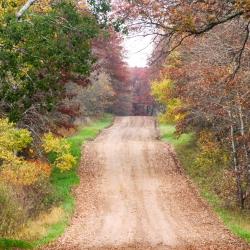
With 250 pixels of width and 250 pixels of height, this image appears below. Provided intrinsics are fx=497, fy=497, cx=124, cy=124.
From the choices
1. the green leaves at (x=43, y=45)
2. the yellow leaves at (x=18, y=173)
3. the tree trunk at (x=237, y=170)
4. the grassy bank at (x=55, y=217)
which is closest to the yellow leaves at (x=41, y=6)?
the green leaves at (x=43, y=45)

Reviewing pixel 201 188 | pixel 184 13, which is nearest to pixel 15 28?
pixel 184 13

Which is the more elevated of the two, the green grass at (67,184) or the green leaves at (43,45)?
the green leaves at (43,45)

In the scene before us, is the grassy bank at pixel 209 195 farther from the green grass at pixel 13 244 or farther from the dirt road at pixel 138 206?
the green grass at pixel 13 244

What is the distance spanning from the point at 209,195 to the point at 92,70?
8686 millimetres

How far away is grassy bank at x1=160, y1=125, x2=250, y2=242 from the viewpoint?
18.8 m

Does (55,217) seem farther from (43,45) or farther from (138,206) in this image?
(43,45)

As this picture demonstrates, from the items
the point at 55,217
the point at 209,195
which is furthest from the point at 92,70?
the point at 209,195

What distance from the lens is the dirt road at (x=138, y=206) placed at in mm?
17391

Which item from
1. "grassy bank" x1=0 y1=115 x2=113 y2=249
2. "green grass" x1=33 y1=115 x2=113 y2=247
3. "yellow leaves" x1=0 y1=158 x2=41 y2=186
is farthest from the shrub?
"yellow leaves" x1=0 y1=158 x2=41 y2=186

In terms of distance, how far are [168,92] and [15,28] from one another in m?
20.6

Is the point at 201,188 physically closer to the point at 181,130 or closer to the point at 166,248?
the point at 181,130

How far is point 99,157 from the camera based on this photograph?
3497cm

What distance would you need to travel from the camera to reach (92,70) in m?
25.1

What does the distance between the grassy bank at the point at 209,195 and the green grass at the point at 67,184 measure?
6.55 meters
